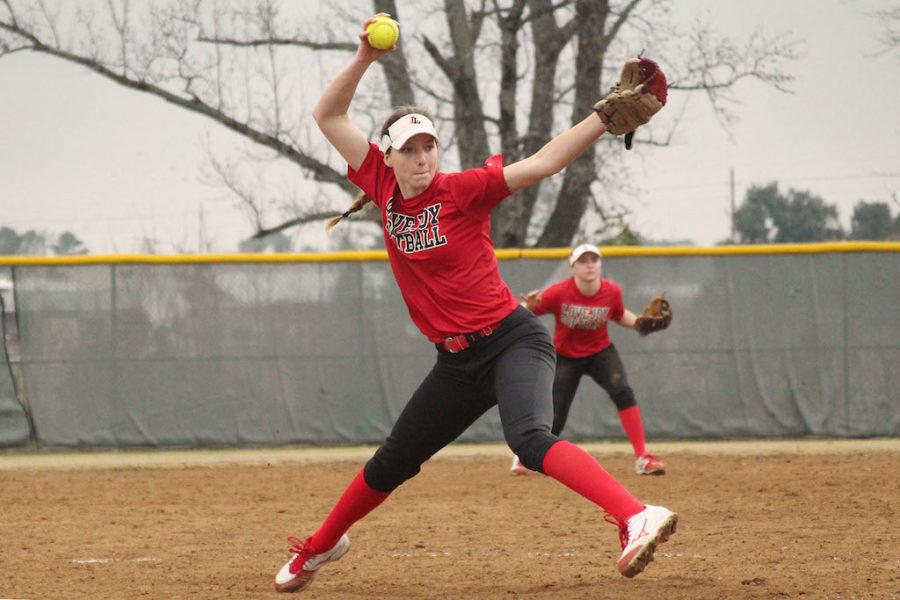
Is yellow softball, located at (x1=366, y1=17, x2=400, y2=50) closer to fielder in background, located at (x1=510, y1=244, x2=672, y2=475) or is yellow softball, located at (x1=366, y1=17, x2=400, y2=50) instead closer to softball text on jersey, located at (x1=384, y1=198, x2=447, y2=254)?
softball text on jersey, located at (x1=384, y1=198, x2=447, y2=254)

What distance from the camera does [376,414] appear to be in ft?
38.2

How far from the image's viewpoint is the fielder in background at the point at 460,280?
4.31m

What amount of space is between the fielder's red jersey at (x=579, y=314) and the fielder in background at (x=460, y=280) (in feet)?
14.1

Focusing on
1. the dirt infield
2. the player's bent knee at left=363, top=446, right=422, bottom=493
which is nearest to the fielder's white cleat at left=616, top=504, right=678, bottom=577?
the dirt infield

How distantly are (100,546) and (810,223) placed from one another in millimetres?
13414

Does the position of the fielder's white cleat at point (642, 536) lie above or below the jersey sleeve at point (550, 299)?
below

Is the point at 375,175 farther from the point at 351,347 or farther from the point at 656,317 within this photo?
the point at 351,347

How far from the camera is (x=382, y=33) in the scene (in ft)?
14.7

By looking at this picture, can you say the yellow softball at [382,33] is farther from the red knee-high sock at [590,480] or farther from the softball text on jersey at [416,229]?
the red knee-high sock at [590,480]

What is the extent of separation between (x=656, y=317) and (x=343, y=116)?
484cm

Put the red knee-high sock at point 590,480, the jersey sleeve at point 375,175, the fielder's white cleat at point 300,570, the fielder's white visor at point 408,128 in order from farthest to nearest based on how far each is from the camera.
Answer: the fielder's white cleat at point 300,570 < the jersey sleeve at point 375,175 < the fielder's white visor at point 408,128 < the red knee-high sock at point 590,480

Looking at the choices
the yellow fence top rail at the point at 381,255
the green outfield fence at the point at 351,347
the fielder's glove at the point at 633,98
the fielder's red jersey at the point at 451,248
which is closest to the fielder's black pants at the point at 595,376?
the green outfield fence at the point at 351,347

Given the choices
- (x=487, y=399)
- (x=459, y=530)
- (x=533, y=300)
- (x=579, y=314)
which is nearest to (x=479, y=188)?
(x=487, y=399)

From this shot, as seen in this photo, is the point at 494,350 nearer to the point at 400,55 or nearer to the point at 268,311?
the point at 268,311
